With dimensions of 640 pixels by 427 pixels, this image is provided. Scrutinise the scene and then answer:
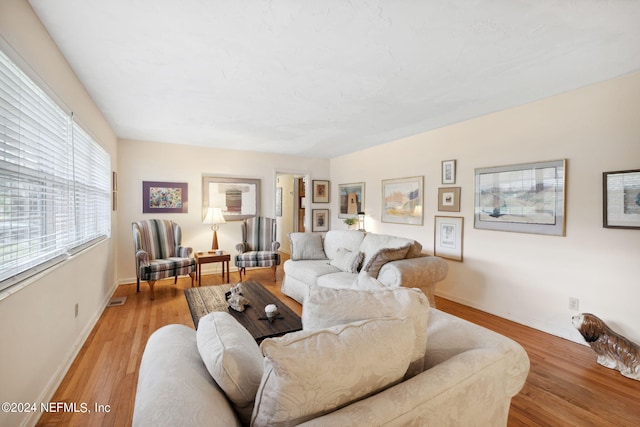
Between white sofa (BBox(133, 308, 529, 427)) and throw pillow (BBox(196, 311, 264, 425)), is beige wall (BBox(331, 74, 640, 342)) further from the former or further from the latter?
throw pillow (BBox(196, 311, 264, 425))

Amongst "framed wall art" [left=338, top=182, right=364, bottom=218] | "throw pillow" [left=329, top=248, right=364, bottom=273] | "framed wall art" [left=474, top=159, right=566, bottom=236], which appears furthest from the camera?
"framed wall art" [left=338, top=182, right=364, bottom=218]

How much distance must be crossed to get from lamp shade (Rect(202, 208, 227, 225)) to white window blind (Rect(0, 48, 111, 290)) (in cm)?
209

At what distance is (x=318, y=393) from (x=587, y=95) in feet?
11.0

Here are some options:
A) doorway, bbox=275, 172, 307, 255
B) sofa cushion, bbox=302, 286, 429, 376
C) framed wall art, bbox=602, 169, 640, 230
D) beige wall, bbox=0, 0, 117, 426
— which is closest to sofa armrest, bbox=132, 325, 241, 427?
sofa cushion, bbox=302, 286, 429, 376

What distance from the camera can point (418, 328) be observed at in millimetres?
1073

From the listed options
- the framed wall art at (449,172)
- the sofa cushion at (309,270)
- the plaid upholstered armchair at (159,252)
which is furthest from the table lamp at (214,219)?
the framed wall art at (449,172)

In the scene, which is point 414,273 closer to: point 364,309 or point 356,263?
point 356,263

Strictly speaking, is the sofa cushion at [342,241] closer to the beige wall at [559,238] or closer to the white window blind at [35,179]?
the beige wall at [559,238]

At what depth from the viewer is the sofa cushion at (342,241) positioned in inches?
148

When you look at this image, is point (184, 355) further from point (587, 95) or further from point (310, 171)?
point (310, 171)

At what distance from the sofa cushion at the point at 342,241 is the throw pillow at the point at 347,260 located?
0.12 m

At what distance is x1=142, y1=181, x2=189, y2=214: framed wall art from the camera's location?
15.1 ft

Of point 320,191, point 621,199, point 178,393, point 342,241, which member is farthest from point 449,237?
point 178,393

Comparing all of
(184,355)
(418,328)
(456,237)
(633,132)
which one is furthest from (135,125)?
(633,132)
